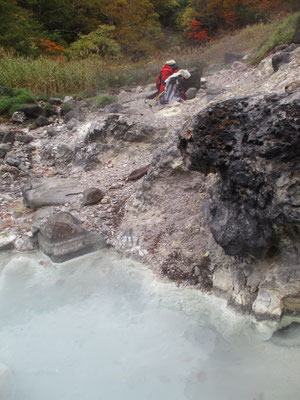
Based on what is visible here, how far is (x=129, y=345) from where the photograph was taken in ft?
8.28

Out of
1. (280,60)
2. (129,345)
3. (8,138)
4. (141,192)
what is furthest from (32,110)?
(129,345)

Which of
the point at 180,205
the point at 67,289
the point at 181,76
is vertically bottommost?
the point at 67,289

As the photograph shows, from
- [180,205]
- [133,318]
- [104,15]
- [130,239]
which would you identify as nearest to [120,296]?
[133,318]

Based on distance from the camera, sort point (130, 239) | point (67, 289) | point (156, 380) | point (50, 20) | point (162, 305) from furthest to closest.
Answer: point (50, 20)
point (130, 239)
point (67, 289)
point (162, 305)
point (156, 380)

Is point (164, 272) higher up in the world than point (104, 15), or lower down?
lower down

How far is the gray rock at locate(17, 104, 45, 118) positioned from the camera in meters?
8.23

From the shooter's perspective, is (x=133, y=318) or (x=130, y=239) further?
(x=130, y=239)

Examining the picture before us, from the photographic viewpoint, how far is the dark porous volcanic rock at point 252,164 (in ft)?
7.45

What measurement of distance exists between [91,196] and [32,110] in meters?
4.76

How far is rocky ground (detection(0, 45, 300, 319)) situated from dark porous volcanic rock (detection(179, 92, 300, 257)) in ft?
0.57

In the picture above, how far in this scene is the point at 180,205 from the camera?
3830 mm

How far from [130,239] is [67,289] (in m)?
0.87

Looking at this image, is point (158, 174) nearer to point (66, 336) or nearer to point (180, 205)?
point (180, 205)

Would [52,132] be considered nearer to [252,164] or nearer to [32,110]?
[32,110]
